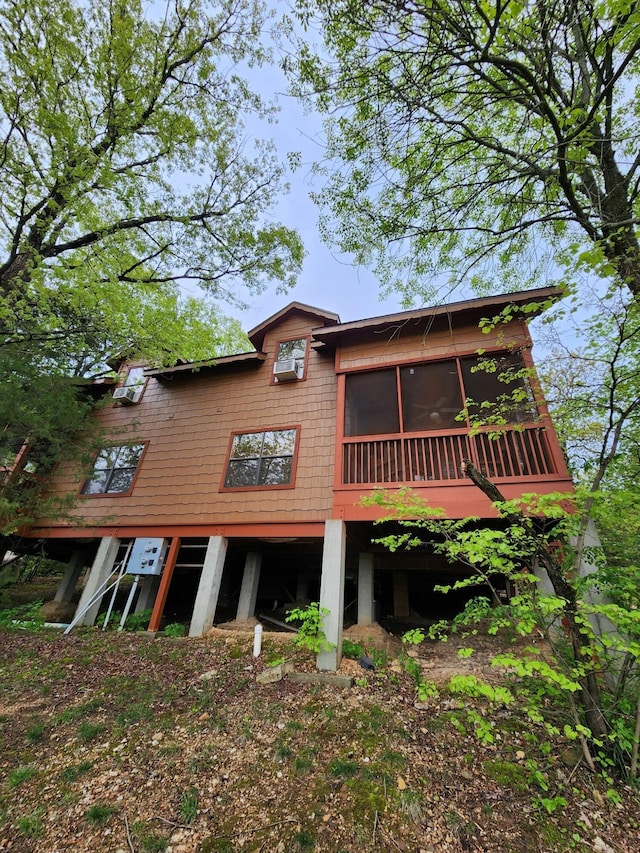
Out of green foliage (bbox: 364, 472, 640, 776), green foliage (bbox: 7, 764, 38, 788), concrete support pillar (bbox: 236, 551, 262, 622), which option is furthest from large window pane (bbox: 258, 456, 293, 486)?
green foliage (bbox: 7, 764, 38, 788)

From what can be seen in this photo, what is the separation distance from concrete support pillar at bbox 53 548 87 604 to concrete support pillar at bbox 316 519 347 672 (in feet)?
30.3

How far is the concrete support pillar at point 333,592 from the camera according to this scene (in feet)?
17.9

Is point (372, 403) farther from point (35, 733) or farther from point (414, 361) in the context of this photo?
point (35, 733)

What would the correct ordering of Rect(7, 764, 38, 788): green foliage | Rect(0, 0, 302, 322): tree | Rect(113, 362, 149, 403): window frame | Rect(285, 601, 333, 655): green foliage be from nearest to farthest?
Rect(7, 764, 38, 788): green foliage, Rect(285, 601, 333, 655): green foliage, Rect(0, 0, 302, 322): tree, Rect(113, 362, 149, 403): window frame

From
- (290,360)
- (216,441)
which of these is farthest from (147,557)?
(290,360)

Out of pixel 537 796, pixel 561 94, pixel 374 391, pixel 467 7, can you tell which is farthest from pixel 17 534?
pixel 561 94

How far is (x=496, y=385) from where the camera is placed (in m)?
7.43

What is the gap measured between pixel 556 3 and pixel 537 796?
24.1ft

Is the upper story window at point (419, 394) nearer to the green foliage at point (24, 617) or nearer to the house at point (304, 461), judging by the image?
the house at point (304, 461)

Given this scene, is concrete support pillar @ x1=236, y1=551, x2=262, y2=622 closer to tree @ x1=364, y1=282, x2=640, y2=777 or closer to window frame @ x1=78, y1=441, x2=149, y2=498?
window frame @ x1=78, y1=441, x2=149, y2=498

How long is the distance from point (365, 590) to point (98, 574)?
6.63 m

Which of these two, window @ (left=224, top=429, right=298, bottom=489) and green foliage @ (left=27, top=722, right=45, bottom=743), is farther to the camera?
window @ (left=224, top=429, right=298, bottom=489)

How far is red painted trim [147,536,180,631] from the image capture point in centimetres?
772

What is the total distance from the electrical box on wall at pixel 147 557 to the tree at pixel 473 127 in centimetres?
774
